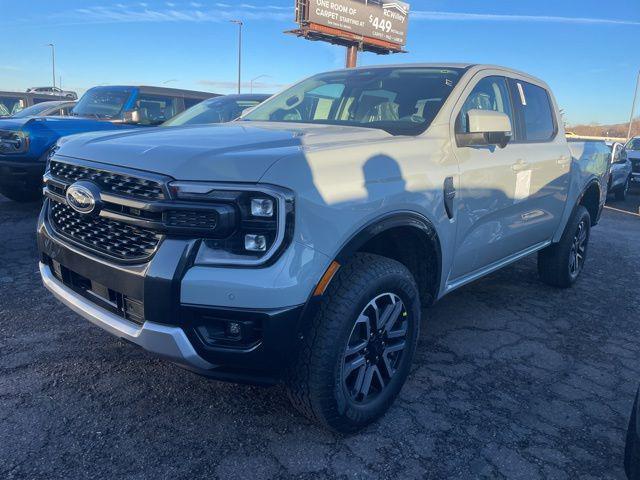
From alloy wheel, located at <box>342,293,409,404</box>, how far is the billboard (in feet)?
89.9

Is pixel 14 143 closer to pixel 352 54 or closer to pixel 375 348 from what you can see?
pixel 375 348

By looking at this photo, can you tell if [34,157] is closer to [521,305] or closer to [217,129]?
[217,129]

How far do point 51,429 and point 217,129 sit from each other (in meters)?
1.73

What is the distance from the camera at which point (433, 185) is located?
105 inches

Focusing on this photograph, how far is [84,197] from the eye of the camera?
2211 millimetres

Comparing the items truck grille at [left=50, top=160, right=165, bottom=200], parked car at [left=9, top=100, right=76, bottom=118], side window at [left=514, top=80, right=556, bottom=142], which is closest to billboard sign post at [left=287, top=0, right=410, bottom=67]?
parked car at [left=9, top=100, right=76, bottom=118]

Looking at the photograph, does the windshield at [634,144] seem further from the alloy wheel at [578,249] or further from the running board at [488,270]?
the running board at [488,270]

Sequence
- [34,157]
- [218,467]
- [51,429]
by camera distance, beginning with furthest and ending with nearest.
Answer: [34,157], [51,429], [218,467]

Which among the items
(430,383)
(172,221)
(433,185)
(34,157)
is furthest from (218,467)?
(34,157)

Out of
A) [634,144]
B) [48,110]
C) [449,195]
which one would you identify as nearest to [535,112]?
[449,195]

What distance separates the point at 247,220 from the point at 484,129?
64.5 inches

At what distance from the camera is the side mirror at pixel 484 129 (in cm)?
286

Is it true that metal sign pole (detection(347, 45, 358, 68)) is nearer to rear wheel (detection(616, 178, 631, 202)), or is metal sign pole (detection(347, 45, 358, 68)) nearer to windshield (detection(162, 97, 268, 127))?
rear wheel (detection(616, 178, 631, 202))

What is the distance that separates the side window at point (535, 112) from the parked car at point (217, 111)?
346cm
